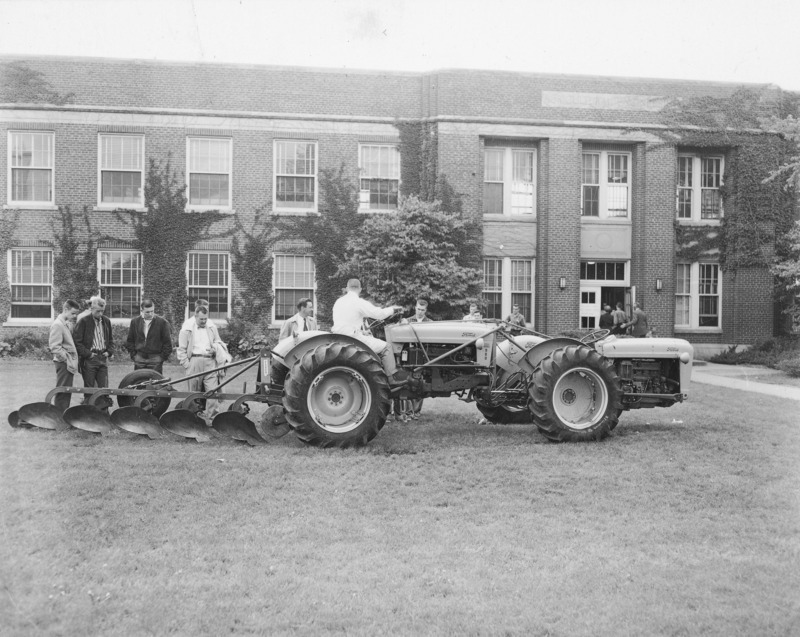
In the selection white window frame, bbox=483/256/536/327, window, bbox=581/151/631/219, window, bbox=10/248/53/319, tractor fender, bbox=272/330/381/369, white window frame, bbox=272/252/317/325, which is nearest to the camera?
tractor fender, bbox=272/330/381/369

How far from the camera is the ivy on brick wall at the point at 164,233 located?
2119 cm

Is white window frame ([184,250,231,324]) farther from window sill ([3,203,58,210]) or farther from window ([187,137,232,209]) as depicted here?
window sill ([3,203,58,210])


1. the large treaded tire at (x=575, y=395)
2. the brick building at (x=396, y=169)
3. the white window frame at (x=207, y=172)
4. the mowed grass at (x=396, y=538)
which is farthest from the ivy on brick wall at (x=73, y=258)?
the large treaded tire at (x=575, y=395)

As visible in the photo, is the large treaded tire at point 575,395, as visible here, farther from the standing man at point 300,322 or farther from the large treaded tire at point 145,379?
the large treaded tire at point 145,379

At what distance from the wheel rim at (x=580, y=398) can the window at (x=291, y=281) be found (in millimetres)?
13945

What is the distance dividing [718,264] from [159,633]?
2270 cm

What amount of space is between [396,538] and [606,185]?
1965cm

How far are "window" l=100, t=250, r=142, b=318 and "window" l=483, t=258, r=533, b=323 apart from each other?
10386mm

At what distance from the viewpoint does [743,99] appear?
22406 mm

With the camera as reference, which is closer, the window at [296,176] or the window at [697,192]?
the window at [296,176]

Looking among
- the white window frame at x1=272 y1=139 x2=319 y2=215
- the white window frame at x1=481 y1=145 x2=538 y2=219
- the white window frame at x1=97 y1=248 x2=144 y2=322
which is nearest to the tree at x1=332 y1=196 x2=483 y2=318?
the white window frame at x1=272 y1=139 x2=319 y2=215

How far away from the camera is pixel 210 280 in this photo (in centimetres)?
2147

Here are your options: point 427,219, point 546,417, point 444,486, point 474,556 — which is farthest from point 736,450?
point 427,219

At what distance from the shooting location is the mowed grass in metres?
3.71
